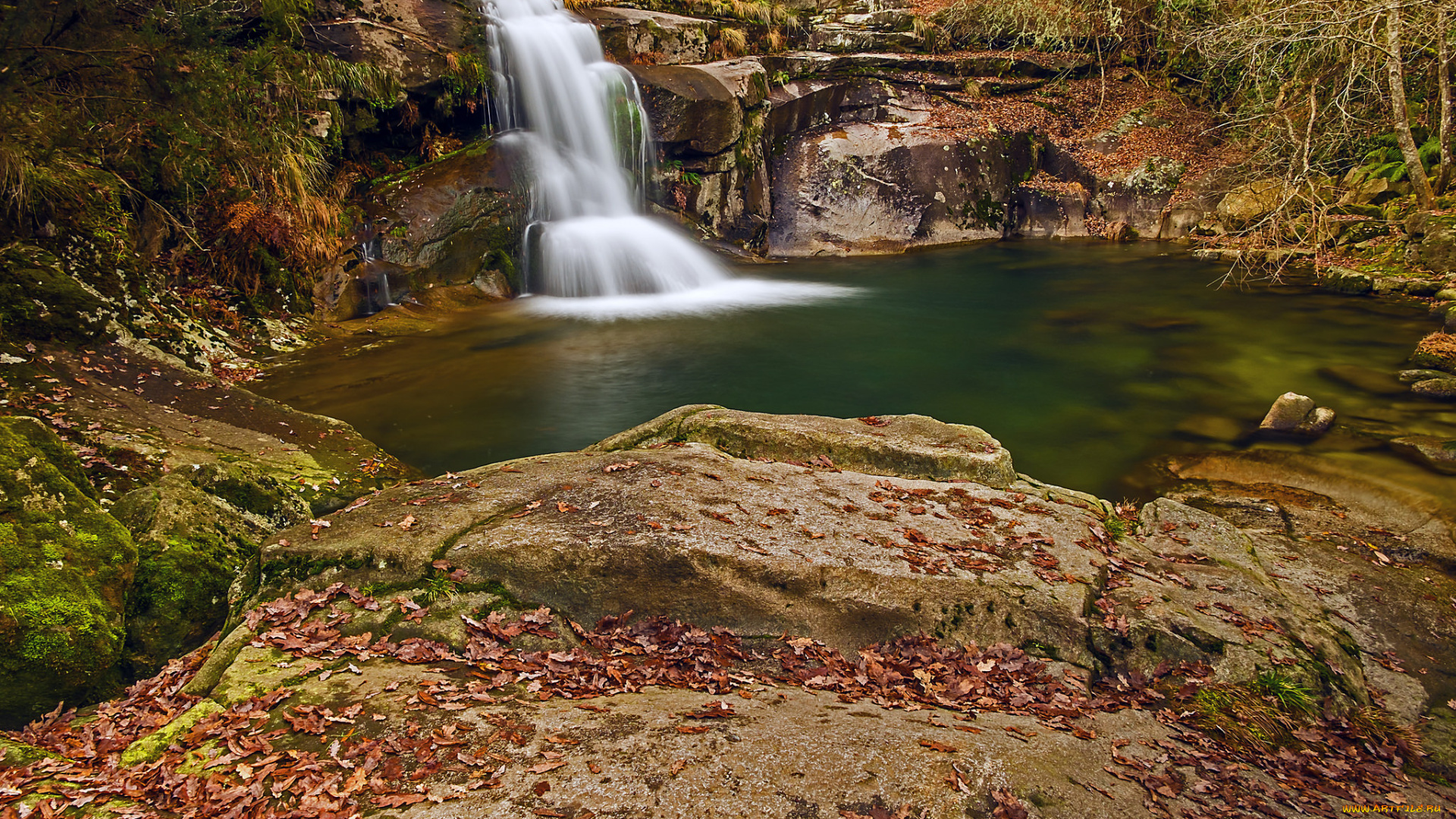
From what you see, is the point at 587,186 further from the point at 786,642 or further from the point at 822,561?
the point at 786,642

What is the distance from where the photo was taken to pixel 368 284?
1218 cm

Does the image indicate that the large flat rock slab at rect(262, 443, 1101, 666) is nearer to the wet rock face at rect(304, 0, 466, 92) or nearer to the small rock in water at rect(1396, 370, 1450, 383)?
the small rock in water at rect(1396, 370, 1450, 383)

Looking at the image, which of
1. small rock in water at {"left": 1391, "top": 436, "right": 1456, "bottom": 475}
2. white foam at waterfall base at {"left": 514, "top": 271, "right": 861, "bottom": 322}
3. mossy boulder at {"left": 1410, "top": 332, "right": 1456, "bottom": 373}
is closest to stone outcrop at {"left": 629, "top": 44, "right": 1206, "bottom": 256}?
white foam at waterfall base at {"left": 514, "top": 271, "right": 861, "bottom": 322}

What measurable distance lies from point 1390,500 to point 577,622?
7160mm

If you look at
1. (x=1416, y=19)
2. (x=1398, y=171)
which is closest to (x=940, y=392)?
(x=1416, y=19)

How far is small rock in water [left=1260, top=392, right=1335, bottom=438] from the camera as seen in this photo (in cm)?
812

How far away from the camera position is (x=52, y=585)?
147 inches

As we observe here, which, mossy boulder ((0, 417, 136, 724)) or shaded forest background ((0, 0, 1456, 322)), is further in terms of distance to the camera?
shaded forest background ((0, 0, 1456, 322))

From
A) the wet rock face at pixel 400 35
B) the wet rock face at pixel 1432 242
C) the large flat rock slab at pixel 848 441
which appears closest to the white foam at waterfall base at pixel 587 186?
the wet rock face at pixel 400 35

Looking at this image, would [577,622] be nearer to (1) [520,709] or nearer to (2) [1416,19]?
(1) [520,709]

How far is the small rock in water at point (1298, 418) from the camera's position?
8117mm

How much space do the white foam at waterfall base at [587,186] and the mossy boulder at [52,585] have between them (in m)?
9.49

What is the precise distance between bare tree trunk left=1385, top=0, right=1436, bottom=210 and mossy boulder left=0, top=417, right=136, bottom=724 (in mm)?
18937

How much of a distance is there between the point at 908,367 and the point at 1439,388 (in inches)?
240
